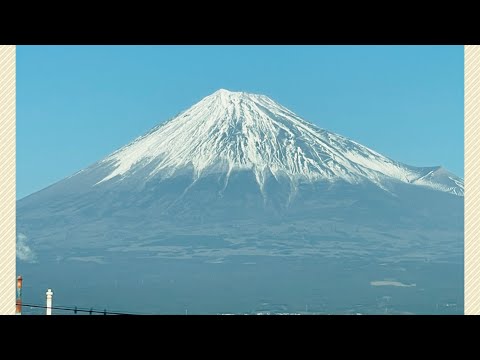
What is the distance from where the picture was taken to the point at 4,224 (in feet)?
34.9

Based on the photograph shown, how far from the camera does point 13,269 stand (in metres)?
10.9
